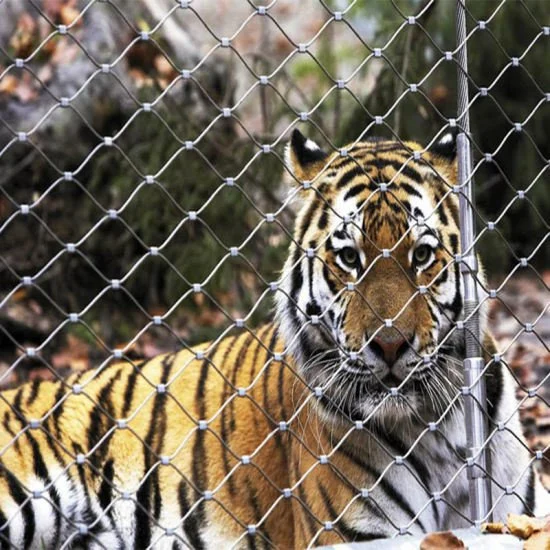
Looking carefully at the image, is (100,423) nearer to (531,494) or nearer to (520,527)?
(531,494)

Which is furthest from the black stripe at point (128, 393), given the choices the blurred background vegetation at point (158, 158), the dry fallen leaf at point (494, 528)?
the blurred background vegetation at point (158, 158)

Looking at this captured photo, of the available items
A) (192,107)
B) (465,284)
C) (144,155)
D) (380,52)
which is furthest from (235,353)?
(192,107)

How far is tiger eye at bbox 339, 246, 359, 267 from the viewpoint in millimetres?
3490

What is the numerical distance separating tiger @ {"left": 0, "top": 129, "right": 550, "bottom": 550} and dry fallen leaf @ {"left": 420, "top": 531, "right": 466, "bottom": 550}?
0.68ft

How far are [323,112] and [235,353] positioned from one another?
3582 mm

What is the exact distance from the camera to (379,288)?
133 inches

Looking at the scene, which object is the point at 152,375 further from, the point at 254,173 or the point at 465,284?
the point at 254,173

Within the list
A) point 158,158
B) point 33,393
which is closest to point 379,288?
point 33,393

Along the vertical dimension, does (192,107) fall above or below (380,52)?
above

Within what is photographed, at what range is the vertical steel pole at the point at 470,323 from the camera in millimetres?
3129

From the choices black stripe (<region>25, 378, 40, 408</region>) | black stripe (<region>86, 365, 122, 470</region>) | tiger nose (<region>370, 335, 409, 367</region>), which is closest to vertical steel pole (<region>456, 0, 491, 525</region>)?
tiger nose (<region>370, 335, 409, 367</region>)

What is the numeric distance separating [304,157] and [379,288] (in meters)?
0.65

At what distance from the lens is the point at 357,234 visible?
11.3 ft

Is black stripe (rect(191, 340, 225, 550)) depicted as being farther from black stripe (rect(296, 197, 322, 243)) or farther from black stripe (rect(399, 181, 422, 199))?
black stripe (rect(399, 181, 422, 199))
